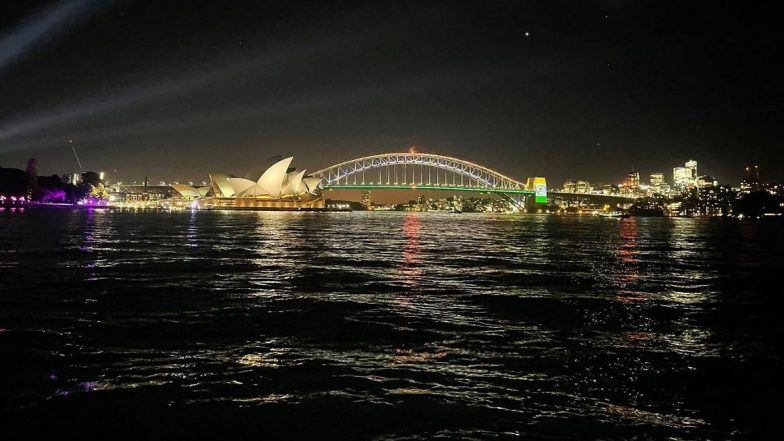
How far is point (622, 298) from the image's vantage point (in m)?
14.1

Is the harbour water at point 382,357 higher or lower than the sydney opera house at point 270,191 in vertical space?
lower

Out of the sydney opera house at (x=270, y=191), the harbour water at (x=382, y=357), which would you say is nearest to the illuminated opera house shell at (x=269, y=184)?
the sydney opera house at (x=270, y=191)

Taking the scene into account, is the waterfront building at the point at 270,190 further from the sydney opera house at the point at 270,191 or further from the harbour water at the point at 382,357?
the harbour water at the point at 382,357

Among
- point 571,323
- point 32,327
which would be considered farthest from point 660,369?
point 32,327

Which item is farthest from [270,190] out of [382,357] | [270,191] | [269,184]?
[382,357]

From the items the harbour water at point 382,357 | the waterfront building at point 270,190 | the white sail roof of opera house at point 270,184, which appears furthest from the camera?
the waterfront building at point 270,190

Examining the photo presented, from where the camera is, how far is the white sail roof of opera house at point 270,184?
431 feet

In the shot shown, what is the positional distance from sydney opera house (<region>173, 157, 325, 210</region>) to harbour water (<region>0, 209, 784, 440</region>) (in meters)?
117

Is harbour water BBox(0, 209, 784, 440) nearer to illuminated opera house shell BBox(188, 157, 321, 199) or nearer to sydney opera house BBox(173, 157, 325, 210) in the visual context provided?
illuminated opera house shell BBox(188, 157, 321, 199)

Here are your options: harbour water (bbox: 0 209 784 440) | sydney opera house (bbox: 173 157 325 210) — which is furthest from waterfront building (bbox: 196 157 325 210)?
harbour water (bbox: 0 209 784 440)

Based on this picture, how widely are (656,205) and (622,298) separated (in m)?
180

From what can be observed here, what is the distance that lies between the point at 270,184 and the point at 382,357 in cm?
13152

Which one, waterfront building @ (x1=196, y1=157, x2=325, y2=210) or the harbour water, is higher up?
waterfront building @ (x1=196, y1=157, x2=325, y2=210)

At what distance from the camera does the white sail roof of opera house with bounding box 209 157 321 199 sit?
13125cm
